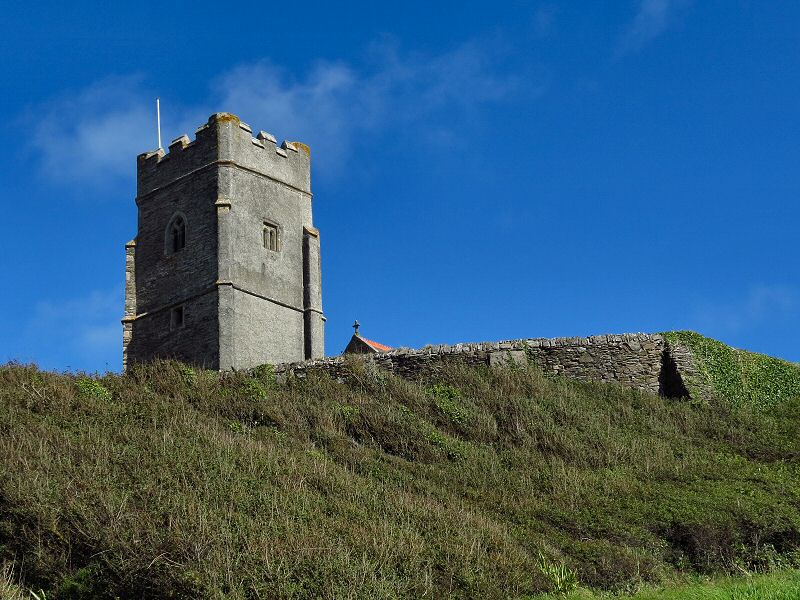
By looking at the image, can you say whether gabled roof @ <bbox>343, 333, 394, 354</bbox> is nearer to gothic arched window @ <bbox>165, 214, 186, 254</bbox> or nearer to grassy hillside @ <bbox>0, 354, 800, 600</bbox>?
gothic arched window @ <bbox>165, 214, 186, 254</bbox>

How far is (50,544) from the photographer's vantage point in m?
12.7

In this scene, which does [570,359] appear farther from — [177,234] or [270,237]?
[177,234]

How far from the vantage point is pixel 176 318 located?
3103cm

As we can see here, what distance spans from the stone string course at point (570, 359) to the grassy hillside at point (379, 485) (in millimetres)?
673

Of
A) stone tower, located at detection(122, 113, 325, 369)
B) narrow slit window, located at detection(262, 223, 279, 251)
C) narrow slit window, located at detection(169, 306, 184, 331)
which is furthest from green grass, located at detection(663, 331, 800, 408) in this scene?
narrow slit window, located at detection(169, 306, 184, 331)

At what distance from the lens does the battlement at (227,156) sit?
32.0 m

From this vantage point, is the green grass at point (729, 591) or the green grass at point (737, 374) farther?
the green grass at point (737, 374)

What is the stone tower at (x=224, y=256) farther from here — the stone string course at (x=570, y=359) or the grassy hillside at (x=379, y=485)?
the grassy hillside at (x=379, y=485)

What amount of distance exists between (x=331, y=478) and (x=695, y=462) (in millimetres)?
7667

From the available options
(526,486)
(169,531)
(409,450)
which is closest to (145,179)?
(409,450)

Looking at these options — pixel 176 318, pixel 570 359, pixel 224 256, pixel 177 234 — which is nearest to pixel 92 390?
pixel 224 256

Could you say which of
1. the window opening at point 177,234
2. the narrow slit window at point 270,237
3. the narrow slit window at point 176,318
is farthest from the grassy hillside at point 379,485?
the window opening at point 177,234

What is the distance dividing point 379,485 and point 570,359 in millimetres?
9749

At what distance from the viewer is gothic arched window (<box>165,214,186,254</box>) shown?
105ft
